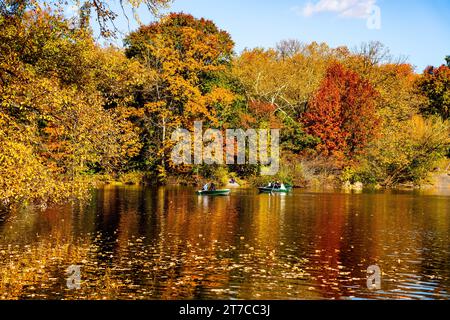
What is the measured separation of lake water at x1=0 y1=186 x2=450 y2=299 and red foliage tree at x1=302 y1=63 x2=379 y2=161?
28.6m

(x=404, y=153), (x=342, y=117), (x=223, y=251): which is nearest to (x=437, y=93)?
(x=404, y=153)

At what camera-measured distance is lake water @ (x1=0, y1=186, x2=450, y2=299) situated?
18438 millimetres

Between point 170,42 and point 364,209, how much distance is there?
31.0 metres

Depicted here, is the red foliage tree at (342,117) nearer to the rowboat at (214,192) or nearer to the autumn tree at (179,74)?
the autumn tree at (179,74)

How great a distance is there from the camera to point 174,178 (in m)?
67.2

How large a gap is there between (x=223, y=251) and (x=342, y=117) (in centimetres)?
5113

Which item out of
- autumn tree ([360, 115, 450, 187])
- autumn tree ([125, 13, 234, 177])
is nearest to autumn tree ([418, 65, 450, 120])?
autumn tree ([360, 115, 450, 187])

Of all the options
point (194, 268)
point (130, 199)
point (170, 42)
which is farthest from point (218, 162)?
point (194, 268)

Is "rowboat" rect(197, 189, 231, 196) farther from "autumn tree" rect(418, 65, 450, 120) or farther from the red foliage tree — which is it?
"autumn tree" rect(418, 65, 450, 120)

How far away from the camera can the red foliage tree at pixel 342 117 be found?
71.5 m

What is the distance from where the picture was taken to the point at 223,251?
982 inches

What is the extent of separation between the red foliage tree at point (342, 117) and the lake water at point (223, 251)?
93.9ft

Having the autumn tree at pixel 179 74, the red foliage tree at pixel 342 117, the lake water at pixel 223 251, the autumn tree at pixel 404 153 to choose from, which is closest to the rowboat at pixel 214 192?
the lake water at pixel 223 251
